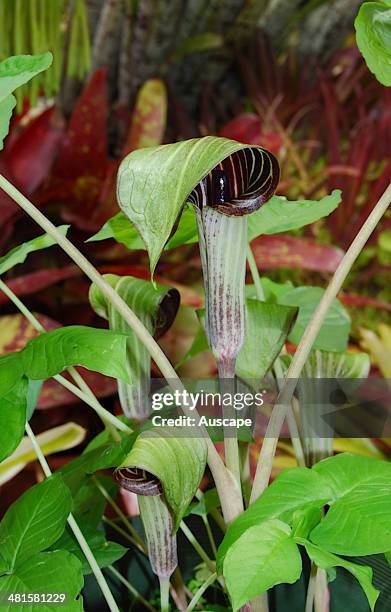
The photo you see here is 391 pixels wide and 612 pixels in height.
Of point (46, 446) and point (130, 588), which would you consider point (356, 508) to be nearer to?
point (130, 588)

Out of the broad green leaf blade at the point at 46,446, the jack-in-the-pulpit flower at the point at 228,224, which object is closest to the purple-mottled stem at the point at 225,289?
the jack-in-the-pulpit flower at the point at 228,224

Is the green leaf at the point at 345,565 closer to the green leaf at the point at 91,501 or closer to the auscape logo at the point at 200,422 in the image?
the auscape logo at the point at 200,422

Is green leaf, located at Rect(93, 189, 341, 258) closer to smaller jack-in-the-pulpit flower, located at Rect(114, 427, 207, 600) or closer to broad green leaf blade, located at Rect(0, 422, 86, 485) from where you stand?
smaller jack-in-the-pulpit flower, located at Rect(114, 427, 207, 600)

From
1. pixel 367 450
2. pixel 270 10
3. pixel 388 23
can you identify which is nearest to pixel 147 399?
pixel 388 23

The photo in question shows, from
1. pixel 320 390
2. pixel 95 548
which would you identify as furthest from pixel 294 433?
pixel 95 548

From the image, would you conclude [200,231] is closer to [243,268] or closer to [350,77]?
[243,268]

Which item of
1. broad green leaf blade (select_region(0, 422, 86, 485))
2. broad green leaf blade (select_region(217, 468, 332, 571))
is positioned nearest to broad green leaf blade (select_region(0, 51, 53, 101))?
broad green leaf blade (select_region(217, 468, 332, 571))
